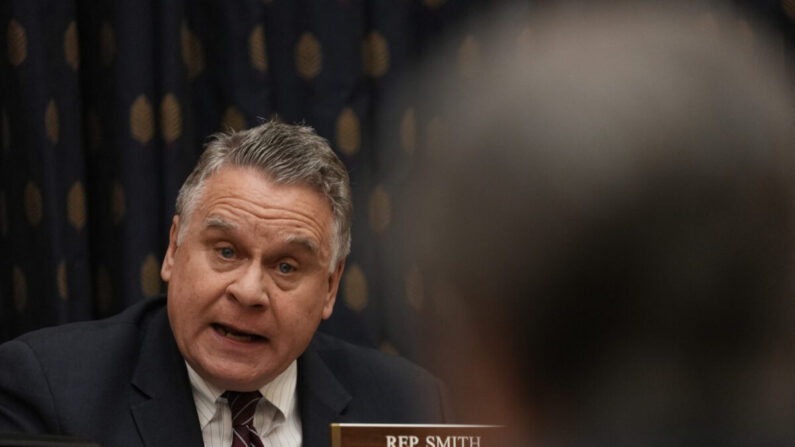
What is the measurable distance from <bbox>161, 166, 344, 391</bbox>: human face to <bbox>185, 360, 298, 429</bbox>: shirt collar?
0.08 ft

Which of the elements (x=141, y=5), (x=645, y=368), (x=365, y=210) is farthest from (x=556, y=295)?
(x=141, y=5)

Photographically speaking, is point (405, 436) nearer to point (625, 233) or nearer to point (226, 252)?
point (625, 233)

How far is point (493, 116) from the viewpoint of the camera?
1.15 ft

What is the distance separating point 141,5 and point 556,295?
2.01 metres

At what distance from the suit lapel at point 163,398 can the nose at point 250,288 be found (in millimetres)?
216

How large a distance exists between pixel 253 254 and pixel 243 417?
0.30 metres

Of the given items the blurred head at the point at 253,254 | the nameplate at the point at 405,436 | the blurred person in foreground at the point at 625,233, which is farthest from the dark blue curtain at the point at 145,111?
the blurred person in foreground at the point at 625,233

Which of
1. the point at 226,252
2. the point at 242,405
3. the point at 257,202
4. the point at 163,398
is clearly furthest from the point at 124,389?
the point at 257,202

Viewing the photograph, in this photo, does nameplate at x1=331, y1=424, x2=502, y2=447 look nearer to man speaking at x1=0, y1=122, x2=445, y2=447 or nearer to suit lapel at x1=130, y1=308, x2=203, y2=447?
man speaking at x1=0, y1=122, x2=445, y2=447

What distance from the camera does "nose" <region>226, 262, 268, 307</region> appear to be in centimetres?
153

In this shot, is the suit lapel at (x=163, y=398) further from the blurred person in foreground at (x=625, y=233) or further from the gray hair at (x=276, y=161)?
the blurred person in foreground at (x=625, y=233)

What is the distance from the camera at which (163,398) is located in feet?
5.23

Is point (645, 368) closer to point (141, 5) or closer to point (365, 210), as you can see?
point (365, 210)

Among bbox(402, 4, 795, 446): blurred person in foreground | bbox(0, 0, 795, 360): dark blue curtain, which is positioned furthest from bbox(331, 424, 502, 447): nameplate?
bbox(0, 0, 795, 360): dark blue curtain
